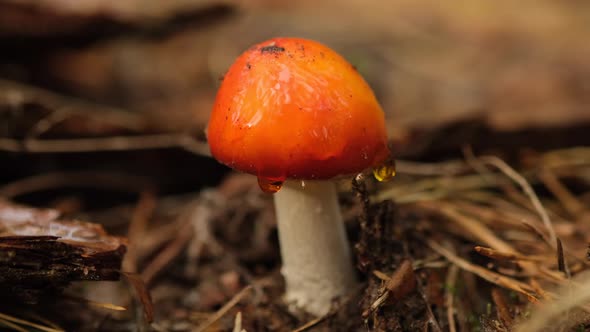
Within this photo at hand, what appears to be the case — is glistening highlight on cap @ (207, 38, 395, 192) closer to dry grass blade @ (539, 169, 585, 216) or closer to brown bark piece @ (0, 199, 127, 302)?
brown bark piece @ (0, 199, 127, 302)

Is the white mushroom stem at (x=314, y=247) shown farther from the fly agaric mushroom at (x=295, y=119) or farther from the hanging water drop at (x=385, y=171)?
the hanging water drop at (x=385, y=171)

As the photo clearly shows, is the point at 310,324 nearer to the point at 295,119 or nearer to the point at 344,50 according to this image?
the point at 295,119

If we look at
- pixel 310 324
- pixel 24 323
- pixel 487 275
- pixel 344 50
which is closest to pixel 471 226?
pixel 487 275

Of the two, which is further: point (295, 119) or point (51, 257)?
point (51, 257)

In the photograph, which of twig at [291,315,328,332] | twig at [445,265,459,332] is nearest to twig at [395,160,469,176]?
twig at [445,265,459,332]

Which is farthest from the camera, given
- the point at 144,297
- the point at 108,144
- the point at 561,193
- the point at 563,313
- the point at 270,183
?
the point at 108,144

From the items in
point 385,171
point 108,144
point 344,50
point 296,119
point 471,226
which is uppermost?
point 344,50

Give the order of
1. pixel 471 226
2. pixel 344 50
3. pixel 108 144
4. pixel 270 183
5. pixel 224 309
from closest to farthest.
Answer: pixel 270 183
pixel 224 309
pixel 471 226
pixel 108 144
pixel 344 50
